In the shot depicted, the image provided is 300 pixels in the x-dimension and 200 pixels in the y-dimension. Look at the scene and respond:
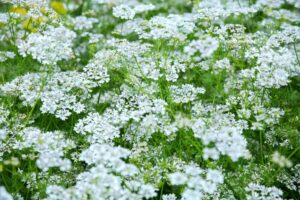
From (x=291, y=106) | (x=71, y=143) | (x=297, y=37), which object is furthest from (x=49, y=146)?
(x=297, y=37)

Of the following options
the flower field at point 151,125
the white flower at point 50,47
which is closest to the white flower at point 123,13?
the flower field at point 151,125

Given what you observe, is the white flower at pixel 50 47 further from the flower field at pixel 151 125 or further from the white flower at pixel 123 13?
the white flower at pixel 123 13

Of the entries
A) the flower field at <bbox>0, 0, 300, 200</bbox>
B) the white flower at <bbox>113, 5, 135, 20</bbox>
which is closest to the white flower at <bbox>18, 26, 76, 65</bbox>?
the flower field at <bbox>0, 0, 300, 200</bbox>

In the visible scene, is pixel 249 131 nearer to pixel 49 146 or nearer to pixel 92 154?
pixel 92 154

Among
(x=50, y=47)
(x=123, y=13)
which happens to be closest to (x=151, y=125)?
(x=50, y=47)

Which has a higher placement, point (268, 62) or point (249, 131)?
point (268, 62)

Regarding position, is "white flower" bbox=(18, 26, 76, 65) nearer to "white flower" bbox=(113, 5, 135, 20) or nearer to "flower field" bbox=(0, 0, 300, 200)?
"flower field" bbox=(0, 0, 300, 200)

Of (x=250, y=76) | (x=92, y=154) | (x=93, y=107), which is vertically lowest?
(x=93, y=107)

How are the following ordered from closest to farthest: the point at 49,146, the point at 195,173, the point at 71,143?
the point at 195,173
the point at 49,146
the point at 71,143
